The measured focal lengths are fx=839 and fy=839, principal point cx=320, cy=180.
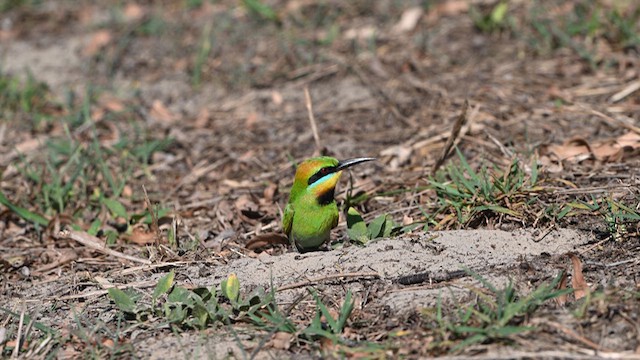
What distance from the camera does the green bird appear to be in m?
4.13

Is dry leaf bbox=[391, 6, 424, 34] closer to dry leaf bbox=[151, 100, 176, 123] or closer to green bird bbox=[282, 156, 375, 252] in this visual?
dry leaf bbox=[151, 100, 176, 123]

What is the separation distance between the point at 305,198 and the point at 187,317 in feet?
3.07

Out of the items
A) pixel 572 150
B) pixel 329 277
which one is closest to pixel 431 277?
pixel 329 277

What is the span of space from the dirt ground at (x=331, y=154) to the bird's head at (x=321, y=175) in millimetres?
300

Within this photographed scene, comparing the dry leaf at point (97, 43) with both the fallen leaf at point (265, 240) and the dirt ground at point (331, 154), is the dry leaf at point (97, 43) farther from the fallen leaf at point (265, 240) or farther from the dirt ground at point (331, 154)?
the fallen leaf at point (265, 240)

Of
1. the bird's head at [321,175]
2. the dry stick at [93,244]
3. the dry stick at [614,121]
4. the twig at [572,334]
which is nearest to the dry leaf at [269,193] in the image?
the bird's head at [321,175]

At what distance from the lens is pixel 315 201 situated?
4.18 meters

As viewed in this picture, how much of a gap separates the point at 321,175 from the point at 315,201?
136 millimetres

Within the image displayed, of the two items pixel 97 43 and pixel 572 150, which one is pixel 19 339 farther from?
pixel 97 43

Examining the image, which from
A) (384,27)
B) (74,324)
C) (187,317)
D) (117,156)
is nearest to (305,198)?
(187,317)

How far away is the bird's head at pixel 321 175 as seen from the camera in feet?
13.6

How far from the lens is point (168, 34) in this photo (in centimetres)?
755

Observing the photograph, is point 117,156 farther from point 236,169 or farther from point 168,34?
point 168,34

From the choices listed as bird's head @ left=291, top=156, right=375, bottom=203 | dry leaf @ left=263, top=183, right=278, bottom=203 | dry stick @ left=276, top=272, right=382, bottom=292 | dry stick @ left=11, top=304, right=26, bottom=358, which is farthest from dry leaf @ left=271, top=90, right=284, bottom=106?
dry stick @ left=11, top=304, right=26, bottom=358
